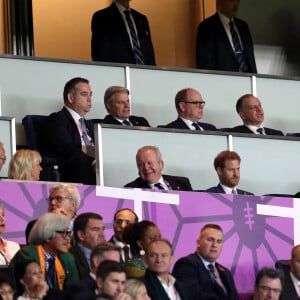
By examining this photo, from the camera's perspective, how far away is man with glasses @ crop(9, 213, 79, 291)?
1345cm

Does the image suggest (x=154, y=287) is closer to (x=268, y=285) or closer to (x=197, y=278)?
(x=197, y=278)

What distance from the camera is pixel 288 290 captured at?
14.7 m

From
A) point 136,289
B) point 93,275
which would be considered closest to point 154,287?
point 93,275

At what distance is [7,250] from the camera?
46.5 feet

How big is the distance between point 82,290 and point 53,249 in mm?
666

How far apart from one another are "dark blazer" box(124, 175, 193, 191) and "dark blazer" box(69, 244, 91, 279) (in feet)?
6.15

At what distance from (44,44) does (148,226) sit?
23.9 ft

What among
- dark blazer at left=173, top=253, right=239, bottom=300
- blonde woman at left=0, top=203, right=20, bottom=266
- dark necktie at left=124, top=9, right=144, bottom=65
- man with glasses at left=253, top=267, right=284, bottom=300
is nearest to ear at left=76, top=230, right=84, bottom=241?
blonde woman at left=0, top=203, right=20, bottom=266

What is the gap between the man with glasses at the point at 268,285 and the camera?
1432 centimetres

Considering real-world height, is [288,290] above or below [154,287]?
below

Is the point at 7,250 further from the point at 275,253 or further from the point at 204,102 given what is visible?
the point at 204,102

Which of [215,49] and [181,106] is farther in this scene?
[215,49]

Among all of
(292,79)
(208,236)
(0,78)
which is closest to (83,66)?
(0,78)

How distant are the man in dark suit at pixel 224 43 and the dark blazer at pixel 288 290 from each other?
4.58 m
